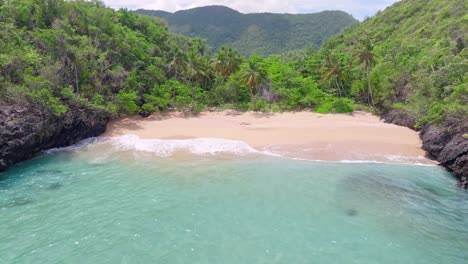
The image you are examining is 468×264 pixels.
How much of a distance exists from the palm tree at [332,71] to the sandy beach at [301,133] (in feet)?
26.6

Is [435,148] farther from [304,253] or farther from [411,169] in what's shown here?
[304,253]

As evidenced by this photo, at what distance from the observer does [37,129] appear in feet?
88.1

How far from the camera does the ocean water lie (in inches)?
583

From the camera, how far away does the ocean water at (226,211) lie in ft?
48.6

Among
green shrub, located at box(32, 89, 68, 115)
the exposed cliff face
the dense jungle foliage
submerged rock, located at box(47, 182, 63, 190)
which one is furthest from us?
the dense jungle foliage

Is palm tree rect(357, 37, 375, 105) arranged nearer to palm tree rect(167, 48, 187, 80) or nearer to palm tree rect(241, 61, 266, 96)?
palm tree rect(241, 61, 266, 96)

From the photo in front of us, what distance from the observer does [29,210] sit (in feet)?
60.3

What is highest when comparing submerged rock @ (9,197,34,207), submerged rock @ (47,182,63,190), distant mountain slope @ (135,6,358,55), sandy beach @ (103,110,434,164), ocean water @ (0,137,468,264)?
distant mountain slope @ (135,6,358,55)

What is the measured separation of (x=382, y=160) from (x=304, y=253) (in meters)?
16.0

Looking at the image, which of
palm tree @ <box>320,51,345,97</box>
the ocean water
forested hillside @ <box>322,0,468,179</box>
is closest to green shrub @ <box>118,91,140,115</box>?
the ocean water

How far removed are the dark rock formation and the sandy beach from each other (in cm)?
103

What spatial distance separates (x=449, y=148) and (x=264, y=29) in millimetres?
159216

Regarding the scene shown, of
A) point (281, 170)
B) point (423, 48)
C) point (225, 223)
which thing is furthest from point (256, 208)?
point (423, 48)

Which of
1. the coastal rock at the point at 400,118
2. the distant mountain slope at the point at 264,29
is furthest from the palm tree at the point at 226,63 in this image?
the distant mountain slope at the point at 264,29
